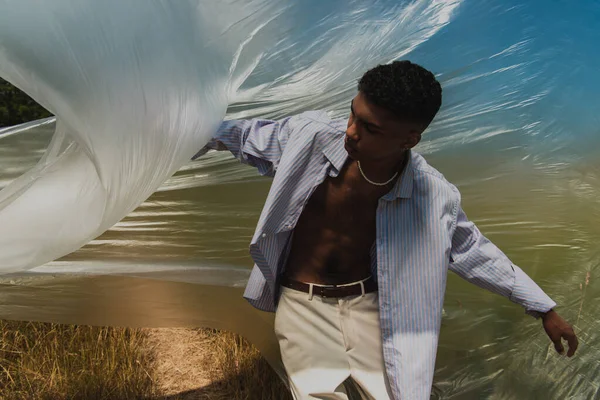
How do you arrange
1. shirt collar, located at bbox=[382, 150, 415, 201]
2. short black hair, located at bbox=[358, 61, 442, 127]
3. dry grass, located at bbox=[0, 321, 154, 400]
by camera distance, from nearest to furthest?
short black hair, located at bbox=[358, 61, 442, 127] < shirt collar, located at bbox=[382, 150, 415, 201] < dry grass, located at bbox=[0, 321, 154, 400]

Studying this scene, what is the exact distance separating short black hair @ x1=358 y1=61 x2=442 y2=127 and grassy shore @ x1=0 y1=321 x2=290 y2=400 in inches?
58.0

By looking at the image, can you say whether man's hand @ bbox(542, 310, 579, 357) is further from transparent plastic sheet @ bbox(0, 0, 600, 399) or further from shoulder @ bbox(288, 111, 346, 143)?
shoulder @ bbox(288, 111, 346, 143)

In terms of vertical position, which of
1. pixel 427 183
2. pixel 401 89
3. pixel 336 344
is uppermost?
pixel 401 89

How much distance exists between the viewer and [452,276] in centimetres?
216

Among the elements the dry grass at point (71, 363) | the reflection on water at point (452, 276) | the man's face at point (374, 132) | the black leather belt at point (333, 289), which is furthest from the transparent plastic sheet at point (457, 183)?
the man's face at point (374, 132)

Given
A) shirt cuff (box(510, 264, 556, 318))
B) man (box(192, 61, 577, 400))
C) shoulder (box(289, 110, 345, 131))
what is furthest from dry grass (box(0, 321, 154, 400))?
shirt cuff (box(510, 264, 556, 318))

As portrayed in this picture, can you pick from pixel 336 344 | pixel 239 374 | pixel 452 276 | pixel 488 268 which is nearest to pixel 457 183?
pixel 452 276

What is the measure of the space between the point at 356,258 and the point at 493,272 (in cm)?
32

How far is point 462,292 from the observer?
2156 millimetres

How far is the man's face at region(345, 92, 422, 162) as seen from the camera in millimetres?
1404

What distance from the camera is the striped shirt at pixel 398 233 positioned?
5.09 feet

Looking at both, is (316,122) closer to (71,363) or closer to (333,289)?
(333,289)

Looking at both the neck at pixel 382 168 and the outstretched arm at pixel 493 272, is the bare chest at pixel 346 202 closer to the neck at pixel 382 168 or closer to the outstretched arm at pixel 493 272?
the neck at pixel 382 168

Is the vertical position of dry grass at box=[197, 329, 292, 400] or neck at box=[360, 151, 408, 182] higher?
neck at box=[360, 151, 408, 182]
